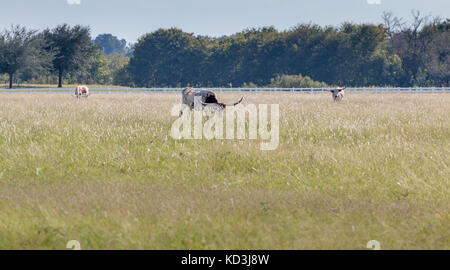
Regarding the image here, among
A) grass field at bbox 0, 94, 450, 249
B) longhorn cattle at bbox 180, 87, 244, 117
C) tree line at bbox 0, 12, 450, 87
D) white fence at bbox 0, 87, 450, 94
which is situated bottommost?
grass field at bbox 0, 94, 450, 249

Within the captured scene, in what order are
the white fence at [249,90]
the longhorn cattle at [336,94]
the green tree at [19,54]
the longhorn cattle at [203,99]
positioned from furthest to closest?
the green tree at [19,54]
the white fence at [249,90]
the longhorn cattle at [336,94]
the longhorn cattle at [203,99]

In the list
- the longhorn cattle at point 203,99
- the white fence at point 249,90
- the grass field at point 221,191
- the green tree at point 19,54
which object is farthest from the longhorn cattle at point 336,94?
the green tree at point 19,54

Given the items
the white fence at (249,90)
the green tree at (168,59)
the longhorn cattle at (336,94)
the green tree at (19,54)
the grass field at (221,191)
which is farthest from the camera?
the green tree at (168,59)

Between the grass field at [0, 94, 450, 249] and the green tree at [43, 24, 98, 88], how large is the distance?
2425 inches

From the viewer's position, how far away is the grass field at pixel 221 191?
5.34 m

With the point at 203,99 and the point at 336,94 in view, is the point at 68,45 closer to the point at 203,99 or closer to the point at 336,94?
the point at 336,94

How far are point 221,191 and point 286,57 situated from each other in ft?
237

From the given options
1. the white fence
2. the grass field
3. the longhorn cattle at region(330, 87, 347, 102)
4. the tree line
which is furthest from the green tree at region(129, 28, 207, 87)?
the grass field

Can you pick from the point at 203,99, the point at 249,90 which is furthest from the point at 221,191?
the point at 249,90

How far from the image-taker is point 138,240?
5.17 metres

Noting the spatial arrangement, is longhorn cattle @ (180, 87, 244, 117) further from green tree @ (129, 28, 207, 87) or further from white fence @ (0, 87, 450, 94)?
green tree @ (129, 28, 207, 87)

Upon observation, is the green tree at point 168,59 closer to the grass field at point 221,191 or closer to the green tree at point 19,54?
the green tree at point 19,54

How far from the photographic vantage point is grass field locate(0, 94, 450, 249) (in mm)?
5340
